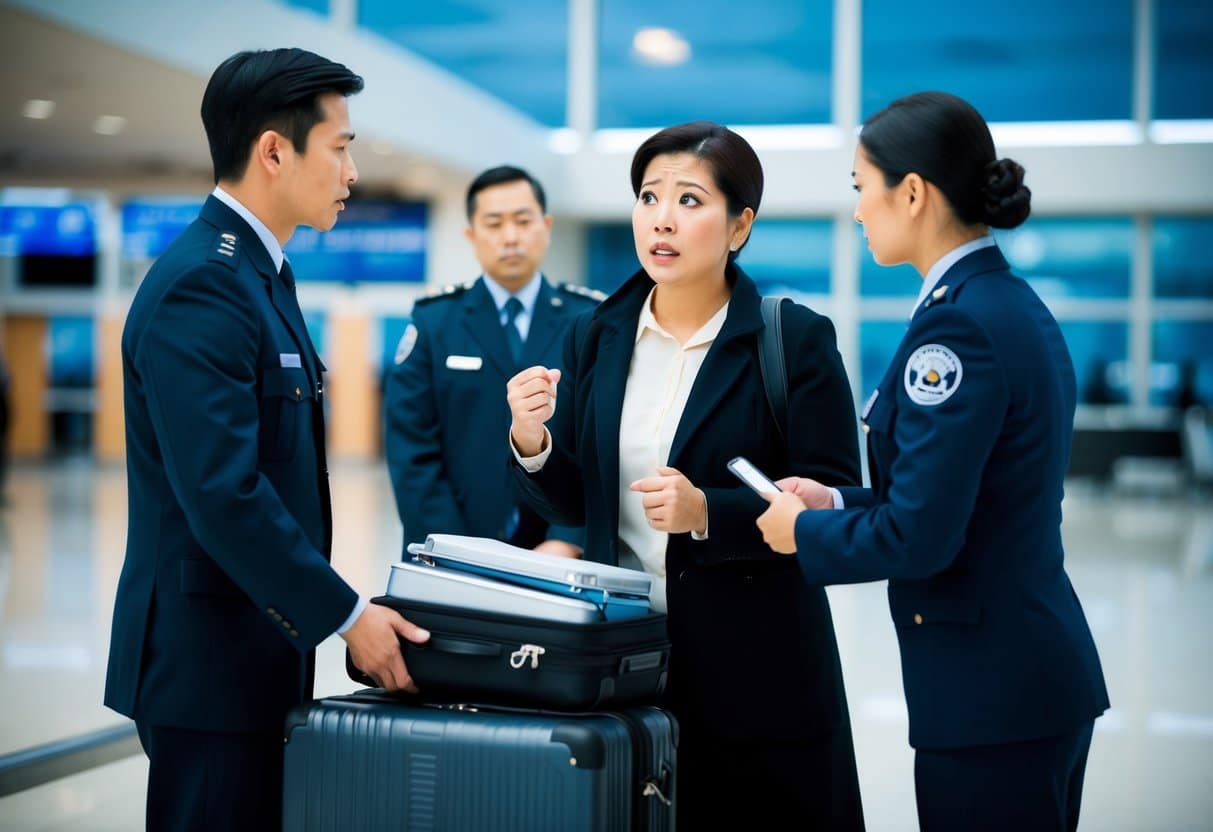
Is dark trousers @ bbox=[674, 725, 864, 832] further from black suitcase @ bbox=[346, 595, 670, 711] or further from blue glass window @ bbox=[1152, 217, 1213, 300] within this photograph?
blue glass window @ bbox=[1152, 217, 1213, 300]

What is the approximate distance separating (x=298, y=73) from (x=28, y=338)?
20.2 m

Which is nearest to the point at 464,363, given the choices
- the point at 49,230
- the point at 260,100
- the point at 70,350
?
the point at 260,100

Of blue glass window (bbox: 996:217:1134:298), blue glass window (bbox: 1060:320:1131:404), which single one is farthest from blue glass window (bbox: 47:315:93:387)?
blue glass window (bbox: 1060:320:1131:404)

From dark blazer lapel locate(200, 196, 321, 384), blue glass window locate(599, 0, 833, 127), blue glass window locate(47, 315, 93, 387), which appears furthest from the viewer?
blue glass window locate(47, 315, 93, 387)

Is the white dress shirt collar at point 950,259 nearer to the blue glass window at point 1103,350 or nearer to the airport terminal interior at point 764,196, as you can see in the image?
the airport terminal interior at point 764,196

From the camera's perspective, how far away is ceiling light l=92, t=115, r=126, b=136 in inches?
538

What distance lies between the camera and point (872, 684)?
18.8ft

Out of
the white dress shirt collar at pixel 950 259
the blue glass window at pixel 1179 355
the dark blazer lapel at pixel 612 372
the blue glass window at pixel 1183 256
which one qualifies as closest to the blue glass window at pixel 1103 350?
the blue glass window at pixel 1179 355

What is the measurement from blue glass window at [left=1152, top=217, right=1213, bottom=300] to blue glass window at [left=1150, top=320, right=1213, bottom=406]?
472 mm

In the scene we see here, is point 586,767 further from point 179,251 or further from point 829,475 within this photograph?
point 179,251

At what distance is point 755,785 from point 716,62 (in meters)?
17.9

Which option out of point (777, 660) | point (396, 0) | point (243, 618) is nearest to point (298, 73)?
point (243, 618)

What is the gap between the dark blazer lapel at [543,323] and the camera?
4.18m

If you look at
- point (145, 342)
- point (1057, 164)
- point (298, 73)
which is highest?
point (1057, 164)
